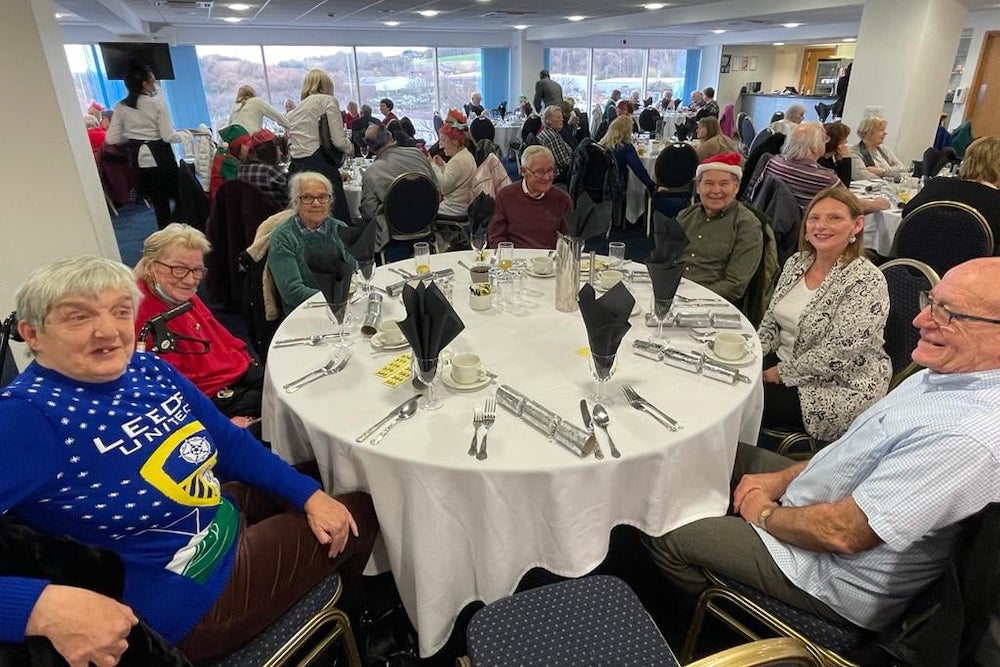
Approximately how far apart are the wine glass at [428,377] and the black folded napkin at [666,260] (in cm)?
72

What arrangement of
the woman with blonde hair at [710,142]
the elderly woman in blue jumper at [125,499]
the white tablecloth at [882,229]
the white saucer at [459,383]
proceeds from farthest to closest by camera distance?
the woman with blonde hair at [710,142], the white tablecloth at [882,229], the white saucer at [459,383], the elderly woman in blue jumper at [125,499]

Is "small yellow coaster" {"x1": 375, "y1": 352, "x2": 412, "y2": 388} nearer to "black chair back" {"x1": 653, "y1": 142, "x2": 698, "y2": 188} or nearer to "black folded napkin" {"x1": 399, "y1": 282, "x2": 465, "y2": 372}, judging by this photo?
"black folded napkin" {"x1": 399, "y1": 282, "x2": 465, "y2": 372}

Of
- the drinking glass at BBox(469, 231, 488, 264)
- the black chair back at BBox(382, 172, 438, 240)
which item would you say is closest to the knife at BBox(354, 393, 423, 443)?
the drinking glass at BBox(469, 231, 488, 264)

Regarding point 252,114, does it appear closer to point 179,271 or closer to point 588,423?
point 179,271

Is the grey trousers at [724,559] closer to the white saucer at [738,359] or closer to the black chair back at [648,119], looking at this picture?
the white saucer at [738,359]

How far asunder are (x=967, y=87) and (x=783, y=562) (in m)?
12.7

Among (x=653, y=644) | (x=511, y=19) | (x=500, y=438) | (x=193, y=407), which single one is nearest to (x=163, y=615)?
(x=193, y=407)

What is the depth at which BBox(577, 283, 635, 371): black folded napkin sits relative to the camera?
1304 millimetres

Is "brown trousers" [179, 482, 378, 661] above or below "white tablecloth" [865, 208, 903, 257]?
below

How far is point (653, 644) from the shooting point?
1.12 m

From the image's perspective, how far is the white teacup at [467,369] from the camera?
154 cm

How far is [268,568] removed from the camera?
4.07 ft

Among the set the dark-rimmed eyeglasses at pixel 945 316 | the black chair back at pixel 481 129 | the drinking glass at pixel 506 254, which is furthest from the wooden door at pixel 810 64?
the dark-rimmed eyeglasses at pixel 945 316

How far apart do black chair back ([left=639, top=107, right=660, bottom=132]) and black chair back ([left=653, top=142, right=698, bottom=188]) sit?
5.27m
